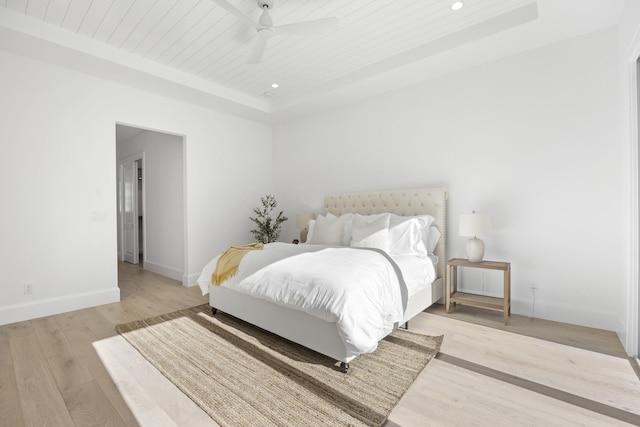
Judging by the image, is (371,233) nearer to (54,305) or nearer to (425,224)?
(425,224)

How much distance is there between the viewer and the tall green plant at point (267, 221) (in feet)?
17.3

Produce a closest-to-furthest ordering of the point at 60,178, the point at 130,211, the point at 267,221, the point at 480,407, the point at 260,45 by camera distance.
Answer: the point at 480,407 → the point at 260,45 → the point at 60,178 → the point at 267,221 → the point at 130,211

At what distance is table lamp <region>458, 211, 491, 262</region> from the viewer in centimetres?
313

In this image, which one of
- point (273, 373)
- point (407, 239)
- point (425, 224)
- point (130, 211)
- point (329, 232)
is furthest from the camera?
point (130, 211)

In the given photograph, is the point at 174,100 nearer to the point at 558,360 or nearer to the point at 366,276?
the point at 366,276

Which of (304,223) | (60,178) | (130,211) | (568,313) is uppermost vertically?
(60,178)

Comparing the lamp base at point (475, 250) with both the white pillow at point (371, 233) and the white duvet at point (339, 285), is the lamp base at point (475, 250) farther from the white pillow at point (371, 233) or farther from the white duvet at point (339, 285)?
the white pillow at point (371, 233)

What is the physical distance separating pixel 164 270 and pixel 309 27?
15.4 ft

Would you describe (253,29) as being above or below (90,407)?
above

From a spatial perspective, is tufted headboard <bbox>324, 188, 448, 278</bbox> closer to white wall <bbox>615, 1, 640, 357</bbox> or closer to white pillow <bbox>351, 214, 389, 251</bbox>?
white pillow <bbox>351, 214, 389, 251</bbox>

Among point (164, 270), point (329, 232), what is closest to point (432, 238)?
point (329, 232)

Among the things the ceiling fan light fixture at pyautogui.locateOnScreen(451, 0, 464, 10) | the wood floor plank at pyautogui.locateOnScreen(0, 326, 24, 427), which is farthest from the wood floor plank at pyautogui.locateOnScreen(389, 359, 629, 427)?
the ceiling fan light fixture at pyautogui.locateOnScreen(451, 0, 464, 10)

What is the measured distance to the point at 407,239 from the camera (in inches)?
132

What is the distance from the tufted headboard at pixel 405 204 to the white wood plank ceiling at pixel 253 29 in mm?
1690
